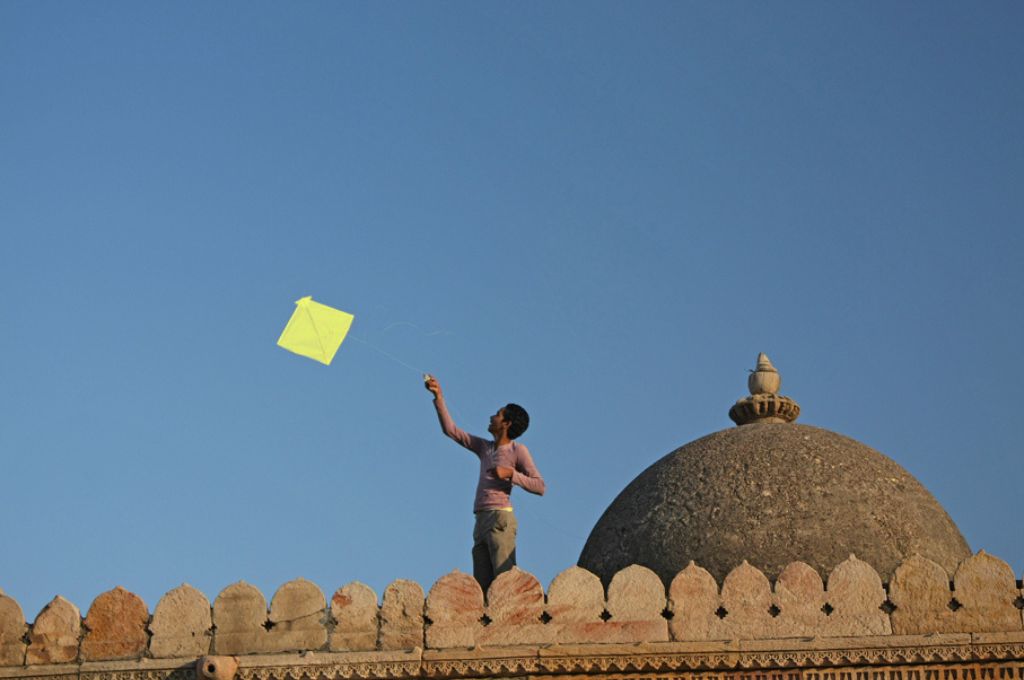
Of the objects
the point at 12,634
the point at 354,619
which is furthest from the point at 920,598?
the point at 12,634

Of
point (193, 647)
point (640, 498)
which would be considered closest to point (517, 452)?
point (640, 498)

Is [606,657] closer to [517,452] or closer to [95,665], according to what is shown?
[517,452]

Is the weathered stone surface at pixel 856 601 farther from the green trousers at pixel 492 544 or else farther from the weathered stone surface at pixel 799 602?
the green trousers at pixel 492 544

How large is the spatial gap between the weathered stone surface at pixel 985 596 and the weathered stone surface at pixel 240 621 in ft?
13.6

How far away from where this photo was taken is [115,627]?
942 centimetres

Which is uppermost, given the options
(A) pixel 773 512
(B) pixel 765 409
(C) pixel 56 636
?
(B) pixel 765 409

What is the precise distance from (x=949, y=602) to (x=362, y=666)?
352 cm

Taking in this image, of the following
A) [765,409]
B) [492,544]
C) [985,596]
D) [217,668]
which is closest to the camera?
[217,668]

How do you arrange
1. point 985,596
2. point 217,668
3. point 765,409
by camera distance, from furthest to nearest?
point 765,409, point 985,596, point 217,668

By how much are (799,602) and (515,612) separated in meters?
1.70

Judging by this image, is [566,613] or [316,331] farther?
[316,331]

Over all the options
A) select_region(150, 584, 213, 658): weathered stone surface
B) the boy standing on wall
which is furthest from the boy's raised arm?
select_region(150, 584, 213, 658): weathered stone surface

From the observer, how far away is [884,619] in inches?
364

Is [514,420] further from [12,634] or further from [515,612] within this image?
[12,634]
